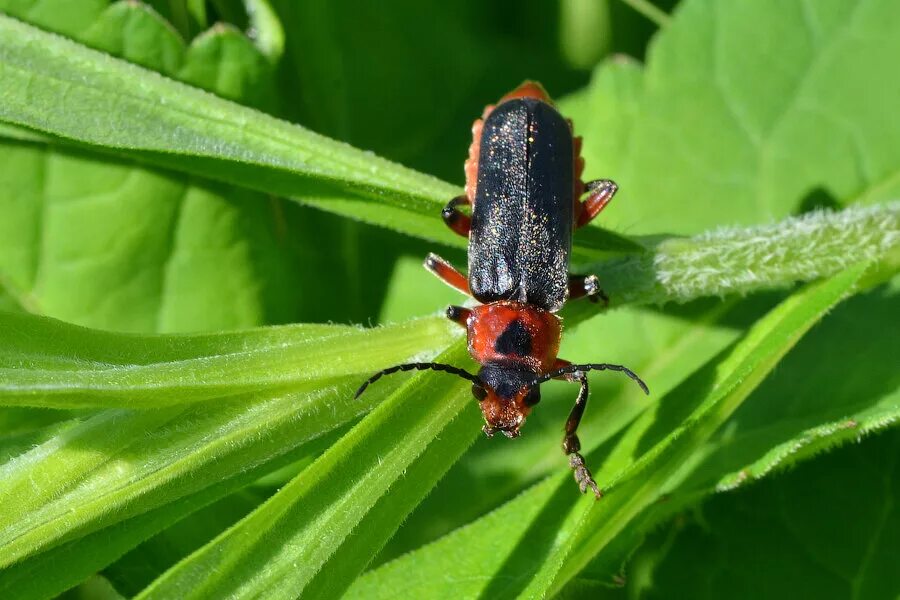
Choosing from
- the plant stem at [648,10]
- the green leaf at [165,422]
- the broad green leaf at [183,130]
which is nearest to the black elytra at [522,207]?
the broad green leaf at [183,130]

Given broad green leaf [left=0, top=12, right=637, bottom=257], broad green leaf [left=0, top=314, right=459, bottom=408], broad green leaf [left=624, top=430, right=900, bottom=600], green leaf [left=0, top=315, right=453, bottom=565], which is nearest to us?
broad green leaf [left=0, top=314, right=459, bottom=408]

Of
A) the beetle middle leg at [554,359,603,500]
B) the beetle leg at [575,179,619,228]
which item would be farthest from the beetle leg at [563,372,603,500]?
the beetle leg at [575,179,619,228]

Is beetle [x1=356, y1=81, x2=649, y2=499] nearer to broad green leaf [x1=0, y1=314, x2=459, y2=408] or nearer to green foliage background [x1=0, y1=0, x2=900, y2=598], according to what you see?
green foliage background [x1=0, y1=0, x2=900, y2=598]

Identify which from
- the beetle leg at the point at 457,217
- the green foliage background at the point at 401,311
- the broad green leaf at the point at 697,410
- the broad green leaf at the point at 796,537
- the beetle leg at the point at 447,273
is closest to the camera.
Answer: the green foliage background at the point at 401,311

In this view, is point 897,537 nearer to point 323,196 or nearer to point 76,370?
point 323,196

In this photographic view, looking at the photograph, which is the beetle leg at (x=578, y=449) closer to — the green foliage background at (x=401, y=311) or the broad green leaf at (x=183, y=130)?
the green foliage background at (x=401, y=311)

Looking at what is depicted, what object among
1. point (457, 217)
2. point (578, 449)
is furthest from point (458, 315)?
point (578, 449)
